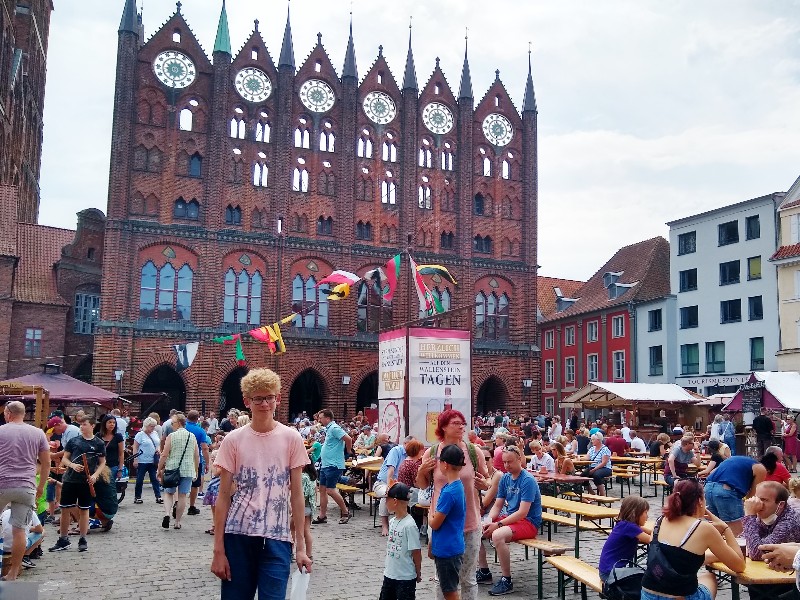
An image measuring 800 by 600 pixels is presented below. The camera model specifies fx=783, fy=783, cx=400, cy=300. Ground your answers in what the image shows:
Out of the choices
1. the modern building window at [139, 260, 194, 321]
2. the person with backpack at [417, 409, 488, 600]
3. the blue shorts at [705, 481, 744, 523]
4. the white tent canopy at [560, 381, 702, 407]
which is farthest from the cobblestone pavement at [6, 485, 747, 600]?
the modern building window at [139, 260, 194, 321]

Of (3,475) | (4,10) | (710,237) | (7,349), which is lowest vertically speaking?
(3,475)

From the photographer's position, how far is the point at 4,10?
38.3 meters

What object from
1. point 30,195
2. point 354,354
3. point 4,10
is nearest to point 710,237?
point 354,354

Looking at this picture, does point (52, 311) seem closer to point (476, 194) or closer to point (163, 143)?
point (163, 143)

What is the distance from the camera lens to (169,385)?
3719 centimetres

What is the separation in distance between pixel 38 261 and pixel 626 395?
92.6 ft

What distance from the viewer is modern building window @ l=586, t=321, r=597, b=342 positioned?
45.1 m

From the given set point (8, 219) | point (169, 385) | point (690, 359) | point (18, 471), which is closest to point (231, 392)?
point (169, 385)

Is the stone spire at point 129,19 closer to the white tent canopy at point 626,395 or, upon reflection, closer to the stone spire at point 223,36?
the stone spire at point 223,36

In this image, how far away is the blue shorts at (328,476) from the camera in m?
12.8

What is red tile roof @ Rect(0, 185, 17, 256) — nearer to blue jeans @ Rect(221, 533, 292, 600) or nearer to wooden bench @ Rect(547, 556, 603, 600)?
wooden bench @ Rect(547, 556, 603, 600)

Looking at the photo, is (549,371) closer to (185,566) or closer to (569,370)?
(569,370)

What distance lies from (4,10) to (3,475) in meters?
37.8

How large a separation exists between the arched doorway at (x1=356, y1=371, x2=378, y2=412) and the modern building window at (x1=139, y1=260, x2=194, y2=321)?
31.6 feet
